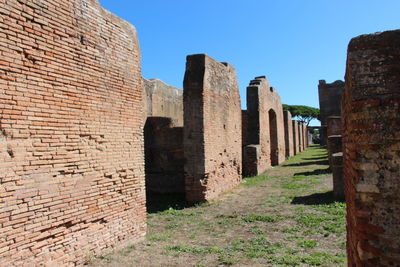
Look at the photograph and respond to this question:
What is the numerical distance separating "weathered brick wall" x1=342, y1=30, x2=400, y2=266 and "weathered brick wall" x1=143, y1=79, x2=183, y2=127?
9.05 m

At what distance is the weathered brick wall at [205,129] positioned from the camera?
894 centimetres

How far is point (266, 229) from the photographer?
20.8 ft

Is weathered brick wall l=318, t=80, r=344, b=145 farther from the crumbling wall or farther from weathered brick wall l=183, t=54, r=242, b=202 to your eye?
weathered brick wall l=183, t=54, r=242, b=202

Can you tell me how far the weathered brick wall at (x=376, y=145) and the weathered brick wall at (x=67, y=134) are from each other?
364 centimetres

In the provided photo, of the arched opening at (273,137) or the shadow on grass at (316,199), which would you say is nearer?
the shadow on grass at (316,199)

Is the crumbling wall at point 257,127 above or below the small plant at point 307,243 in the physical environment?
above

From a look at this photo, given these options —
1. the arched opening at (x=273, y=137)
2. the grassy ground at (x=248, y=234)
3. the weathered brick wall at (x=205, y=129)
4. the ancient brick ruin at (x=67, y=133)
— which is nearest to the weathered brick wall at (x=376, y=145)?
the grassy ground at (x=248, y=234)

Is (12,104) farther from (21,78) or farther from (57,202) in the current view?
(57,202)

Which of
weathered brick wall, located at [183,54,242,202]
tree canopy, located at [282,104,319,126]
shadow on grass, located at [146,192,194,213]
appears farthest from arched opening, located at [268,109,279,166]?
tree canopy, located at [282,104,319,126]

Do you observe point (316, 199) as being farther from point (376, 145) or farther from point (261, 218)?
point (376, 145)

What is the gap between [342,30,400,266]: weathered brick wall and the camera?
7.34ft

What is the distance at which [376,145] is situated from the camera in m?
2.29

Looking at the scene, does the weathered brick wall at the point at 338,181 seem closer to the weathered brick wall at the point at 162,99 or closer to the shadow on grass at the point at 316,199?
the shadow on grass at the point at 316,199

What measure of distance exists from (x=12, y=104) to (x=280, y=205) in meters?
6.37
